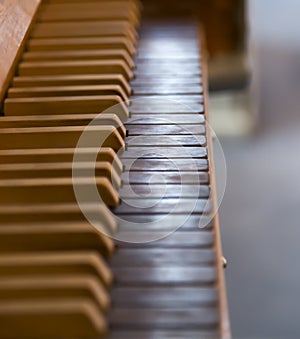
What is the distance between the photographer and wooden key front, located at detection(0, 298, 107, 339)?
701mm

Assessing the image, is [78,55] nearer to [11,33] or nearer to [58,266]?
[11,33]

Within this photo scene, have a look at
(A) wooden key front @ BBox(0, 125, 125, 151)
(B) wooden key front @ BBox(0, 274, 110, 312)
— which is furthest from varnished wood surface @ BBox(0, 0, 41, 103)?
(B) wooden key front @ BBox(0, 274, 110, 312)

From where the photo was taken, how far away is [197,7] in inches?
65.2

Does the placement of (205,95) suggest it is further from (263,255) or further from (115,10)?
(263,255)

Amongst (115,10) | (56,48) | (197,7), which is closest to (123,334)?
(56,48)

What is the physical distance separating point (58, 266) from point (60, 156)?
242 mm

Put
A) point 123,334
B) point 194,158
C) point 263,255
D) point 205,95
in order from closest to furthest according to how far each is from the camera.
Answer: point 123,334 < point 194,158 < point 205,95 < point 263,255

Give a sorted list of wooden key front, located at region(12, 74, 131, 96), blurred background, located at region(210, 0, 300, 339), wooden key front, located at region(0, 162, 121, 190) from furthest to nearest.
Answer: blurred background, located at region(210, 0, 300, 339)
wooden key front, located at region(12, 74, 131, 96)
wooden key front, located at region(0, 162, 121, 190)

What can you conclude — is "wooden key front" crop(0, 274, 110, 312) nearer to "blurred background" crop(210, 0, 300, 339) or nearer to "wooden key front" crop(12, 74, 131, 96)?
"wooden key front" crop(12, 74, 131, 96)

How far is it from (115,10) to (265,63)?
193 centimetres

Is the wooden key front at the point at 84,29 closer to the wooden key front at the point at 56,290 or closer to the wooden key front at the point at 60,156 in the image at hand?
the wooden key front at the point at 60,156

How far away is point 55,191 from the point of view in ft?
2.91

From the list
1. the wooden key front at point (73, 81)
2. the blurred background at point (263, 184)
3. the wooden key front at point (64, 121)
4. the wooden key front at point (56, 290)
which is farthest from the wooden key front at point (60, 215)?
the blurred background at point (263, 184)

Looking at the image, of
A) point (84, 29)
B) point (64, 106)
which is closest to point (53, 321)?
point (64, 106)
